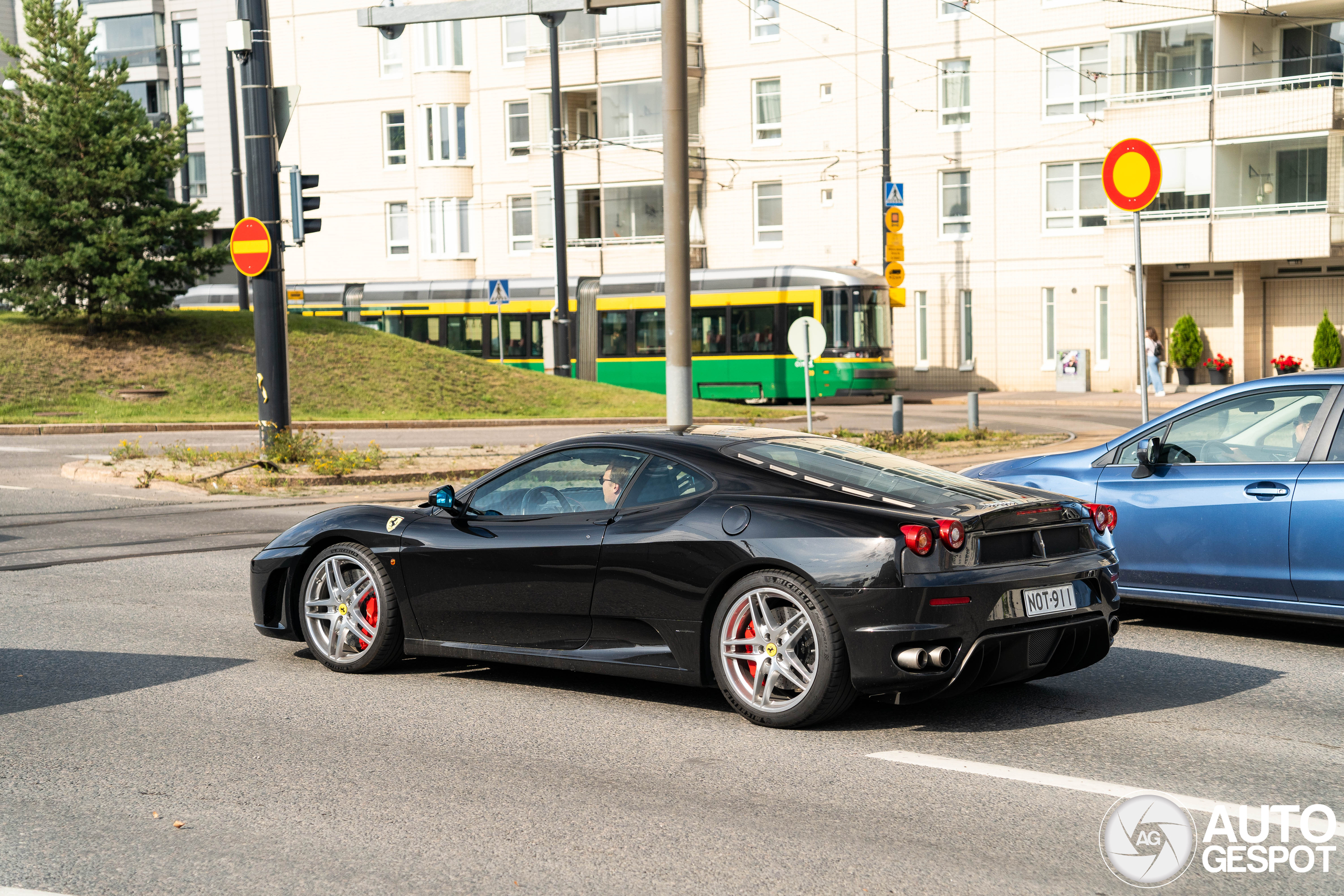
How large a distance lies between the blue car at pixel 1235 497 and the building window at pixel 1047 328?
3332cm

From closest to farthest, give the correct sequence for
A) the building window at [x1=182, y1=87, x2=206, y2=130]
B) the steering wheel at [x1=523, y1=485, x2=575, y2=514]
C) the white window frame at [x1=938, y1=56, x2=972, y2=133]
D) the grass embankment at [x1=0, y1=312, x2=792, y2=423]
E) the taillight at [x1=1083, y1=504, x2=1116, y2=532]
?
the taillight at [x1=1083, y1=504, x2=1116, y2=532] < the steering wheel at [x1=523, y1=485, x2=575, y2=514] < the grass embankment at [x1=0, y1=312, x2=792, y2=423] < the white window frame at [x1=938, y1=56, x2=972, y2=133] < the building window at [x1=182, y1=87, x2=206, y2=130]

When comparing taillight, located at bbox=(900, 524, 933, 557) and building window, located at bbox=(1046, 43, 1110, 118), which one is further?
building window, located at bbox=(1046, 43, 1110, 118)

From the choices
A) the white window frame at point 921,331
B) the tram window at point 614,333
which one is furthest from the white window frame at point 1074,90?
the tram window at point 614,333

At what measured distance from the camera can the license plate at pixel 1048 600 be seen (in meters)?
5.89

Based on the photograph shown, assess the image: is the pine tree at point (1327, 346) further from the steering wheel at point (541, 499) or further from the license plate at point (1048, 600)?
the steering wheel at point (541, 499)

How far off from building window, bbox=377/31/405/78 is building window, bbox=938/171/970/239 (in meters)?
20.9

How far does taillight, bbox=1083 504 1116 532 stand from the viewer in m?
6.54

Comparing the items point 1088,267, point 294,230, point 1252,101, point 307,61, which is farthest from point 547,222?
point 294,230

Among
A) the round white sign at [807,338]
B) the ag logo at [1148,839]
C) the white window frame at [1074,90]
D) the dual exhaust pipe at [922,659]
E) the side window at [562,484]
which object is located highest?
the white window frame at [1074,90]

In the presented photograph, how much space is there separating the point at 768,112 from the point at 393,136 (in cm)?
1505

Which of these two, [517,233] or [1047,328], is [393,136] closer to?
[517,233]

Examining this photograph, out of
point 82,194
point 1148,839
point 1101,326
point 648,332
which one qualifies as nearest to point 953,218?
point 1101,326

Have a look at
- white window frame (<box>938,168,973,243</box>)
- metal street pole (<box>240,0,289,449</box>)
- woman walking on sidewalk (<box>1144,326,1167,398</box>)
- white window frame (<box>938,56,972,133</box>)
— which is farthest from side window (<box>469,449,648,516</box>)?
white window frame (<box>938,56,972,133</box>)

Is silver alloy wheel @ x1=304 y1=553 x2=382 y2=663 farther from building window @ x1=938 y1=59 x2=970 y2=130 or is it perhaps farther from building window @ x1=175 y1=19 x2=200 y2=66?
building window @ x1=175 y1=19 x2=200 y2=66
